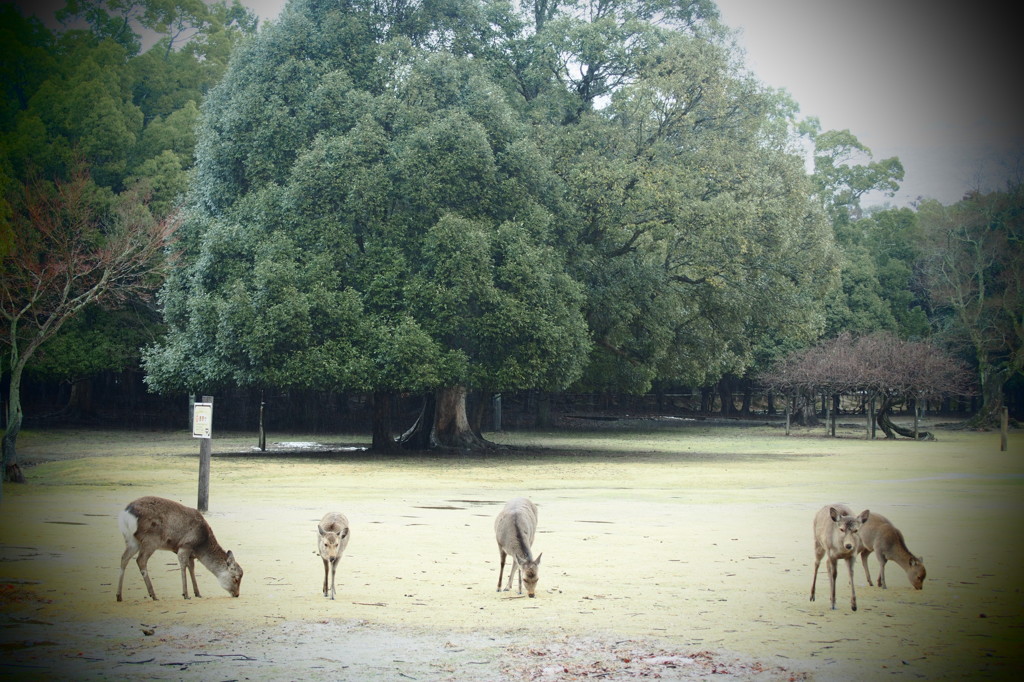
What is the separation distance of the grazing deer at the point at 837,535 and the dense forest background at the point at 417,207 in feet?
56.2

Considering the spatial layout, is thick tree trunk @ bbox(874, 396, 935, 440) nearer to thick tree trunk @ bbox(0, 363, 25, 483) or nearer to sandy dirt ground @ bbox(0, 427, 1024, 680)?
sandy dirt ground @ bbox(0, 427, 1024, 680)

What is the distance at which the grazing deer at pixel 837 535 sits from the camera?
8766 millimetres

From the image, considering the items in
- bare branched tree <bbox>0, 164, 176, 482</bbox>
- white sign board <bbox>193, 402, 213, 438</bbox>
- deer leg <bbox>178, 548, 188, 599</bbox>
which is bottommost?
deer leg <bbox>178, 548, 188, 599</bbox>

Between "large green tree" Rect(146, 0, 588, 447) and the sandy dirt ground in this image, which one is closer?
the sandy dirt ground

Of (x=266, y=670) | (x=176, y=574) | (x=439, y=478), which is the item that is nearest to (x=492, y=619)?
(x=266, y=670)

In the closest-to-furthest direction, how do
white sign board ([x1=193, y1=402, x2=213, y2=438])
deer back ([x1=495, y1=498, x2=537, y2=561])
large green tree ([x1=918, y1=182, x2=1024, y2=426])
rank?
deer back ([x1=495, y1=498, x2=537, y2=561]) → white sign board ([x1=193, y1=402, x2=213, y2=438]) → large green tree ([x1=918, y1=182, x2=1024, y2=426])

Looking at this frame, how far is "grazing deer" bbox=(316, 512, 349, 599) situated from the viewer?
9555mm

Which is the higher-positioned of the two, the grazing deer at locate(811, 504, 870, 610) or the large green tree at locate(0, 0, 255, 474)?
the large green tree at locate(0, 0, 255, 474)

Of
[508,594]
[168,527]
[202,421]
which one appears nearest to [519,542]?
[508,594]

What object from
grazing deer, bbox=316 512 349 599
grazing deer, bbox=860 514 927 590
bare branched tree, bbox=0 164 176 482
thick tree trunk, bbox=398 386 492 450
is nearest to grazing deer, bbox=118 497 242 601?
grazing deer, bbox=316 512 349 599

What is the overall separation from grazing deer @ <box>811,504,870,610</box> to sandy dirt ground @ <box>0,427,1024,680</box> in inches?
16.6

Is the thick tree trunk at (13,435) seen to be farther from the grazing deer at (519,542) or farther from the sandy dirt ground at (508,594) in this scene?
the grazing deer at (519,542)

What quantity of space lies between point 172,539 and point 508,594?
→ 10.3 feet

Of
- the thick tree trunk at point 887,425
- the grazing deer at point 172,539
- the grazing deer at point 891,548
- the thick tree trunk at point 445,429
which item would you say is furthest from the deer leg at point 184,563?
the thick tree trunk at point 887,425
